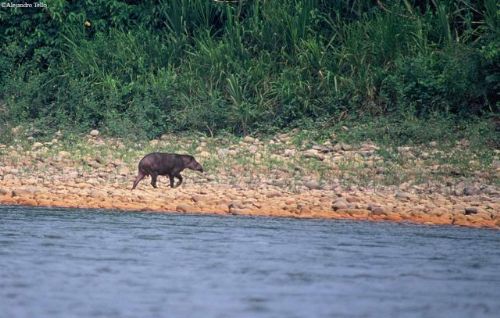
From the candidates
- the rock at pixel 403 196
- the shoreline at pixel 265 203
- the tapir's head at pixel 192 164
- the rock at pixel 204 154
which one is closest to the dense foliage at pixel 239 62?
the rock at pixel 204 154

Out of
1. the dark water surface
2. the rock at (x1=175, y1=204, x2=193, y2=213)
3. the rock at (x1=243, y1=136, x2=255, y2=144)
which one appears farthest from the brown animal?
the rock at (x1=243, y1=136, x2=255, y2=144)

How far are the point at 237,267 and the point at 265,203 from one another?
414cm

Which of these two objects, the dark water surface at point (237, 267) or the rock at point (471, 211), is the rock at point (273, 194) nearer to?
the dark water surface at point (237, 267)

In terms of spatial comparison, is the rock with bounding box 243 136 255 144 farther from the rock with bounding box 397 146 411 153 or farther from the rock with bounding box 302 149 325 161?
the rock with bounding box 397 146 411 153

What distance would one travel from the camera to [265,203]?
48.6 ft

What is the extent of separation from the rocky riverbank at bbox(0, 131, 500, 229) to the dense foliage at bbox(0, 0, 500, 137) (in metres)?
0.97

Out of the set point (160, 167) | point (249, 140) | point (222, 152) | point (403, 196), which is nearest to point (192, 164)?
point (160, 167)

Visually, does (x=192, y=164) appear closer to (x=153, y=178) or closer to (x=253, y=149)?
(x=153, y=178)

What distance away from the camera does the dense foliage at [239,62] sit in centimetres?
1938

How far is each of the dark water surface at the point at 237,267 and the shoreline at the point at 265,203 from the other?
1.52 feet

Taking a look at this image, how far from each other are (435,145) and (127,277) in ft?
29.4

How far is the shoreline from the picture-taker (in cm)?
1423

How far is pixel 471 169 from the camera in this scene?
16.7 meters

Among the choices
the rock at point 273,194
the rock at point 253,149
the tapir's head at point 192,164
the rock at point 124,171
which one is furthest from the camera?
the rock at point 253,149
